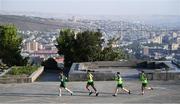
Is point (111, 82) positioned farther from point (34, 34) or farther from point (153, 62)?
point (34, 34)

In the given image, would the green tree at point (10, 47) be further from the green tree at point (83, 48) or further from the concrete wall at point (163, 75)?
the concrete wall at point (163, 75)

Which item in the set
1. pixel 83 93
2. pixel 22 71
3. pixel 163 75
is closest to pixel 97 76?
pixel 163 75

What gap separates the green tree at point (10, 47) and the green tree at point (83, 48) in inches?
129

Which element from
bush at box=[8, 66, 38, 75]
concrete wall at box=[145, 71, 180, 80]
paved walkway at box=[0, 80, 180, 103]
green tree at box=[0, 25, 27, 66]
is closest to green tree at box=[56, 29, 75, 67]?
green tree at box=[0, 25, 27, 66]

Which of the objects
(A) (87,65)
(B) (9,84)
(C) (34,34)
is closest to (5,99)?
(B) (9,84)

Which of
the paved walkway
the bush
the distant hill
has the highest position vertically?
the distant hill

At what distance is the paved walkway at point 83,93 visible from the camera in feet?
64.8

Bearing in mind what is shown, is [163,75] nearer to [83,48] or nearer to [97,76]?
[97,76]

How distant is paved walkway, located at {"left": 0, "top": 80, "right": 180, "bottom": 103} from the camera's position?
19.8m

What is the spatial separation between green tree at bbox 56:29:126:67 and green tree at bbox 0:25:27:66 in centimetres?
328

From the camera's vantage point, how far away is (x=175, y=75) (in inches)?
977

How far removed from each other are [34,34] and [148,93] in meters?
117

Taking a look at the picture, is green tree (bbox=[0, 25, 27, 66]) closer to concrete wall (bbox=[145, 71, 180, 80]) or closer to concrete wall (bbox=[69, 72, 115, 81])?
concrete wall (bbox=[69, 72, 115, 81])

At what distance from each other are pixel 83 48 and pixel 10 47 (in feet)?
19.7
